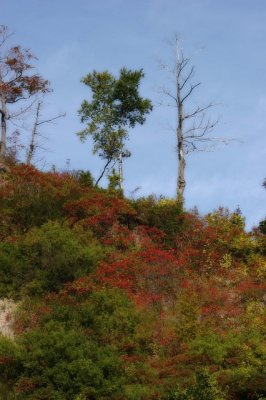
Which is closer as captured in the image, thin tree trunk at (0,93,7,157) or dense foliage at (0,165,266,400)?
dense foliage at (0,165,266,400)

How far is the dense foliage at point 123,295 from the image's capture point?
1166 centimetres

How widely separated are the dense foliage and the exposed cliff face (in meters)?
0.22

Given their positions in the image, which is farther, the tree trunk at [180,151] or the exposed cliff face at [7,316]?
the tree trunk at [180,151]

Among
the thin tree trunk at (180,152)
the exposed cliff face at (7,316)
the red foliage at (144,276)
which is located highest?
the thin tree trunk at (180,152)

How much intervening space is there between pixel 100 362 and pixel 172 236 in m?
8.87

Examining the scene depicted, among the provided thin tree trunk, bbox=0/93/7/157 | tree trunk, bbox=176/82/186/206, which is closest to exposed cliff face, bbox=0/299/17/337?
tree trunk, bbox=176/82/186/206

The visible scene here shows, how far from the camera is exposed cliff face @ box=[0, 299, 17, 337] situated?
1466 cm

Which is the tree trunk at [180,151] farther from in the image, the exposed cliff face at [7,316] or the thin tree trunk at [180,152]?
the exposed cliff face at [7,316]

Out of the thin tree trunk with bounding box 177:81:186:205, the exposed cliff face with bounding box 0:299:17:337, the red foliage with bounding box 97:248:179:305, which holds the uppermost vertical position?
the thin tree trunk with bounding box 177:81:186:205

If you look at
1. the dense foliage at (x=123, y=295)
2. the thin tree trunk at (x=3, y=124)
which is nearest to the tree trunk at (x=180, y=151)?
the dense foliage at (x=123, y=295)

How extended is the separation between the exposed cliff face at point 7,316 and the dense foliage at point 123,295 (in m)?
0.22

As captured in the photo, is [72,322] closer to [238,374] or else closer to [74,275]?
[74,275]

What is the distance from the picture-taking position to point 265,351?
12.3 meters

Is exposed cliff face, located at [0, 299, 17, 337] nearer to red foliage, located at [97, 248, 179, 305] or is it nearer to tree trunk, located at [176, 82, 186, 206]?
red foliage, located at [97, 248, 179, 305]
